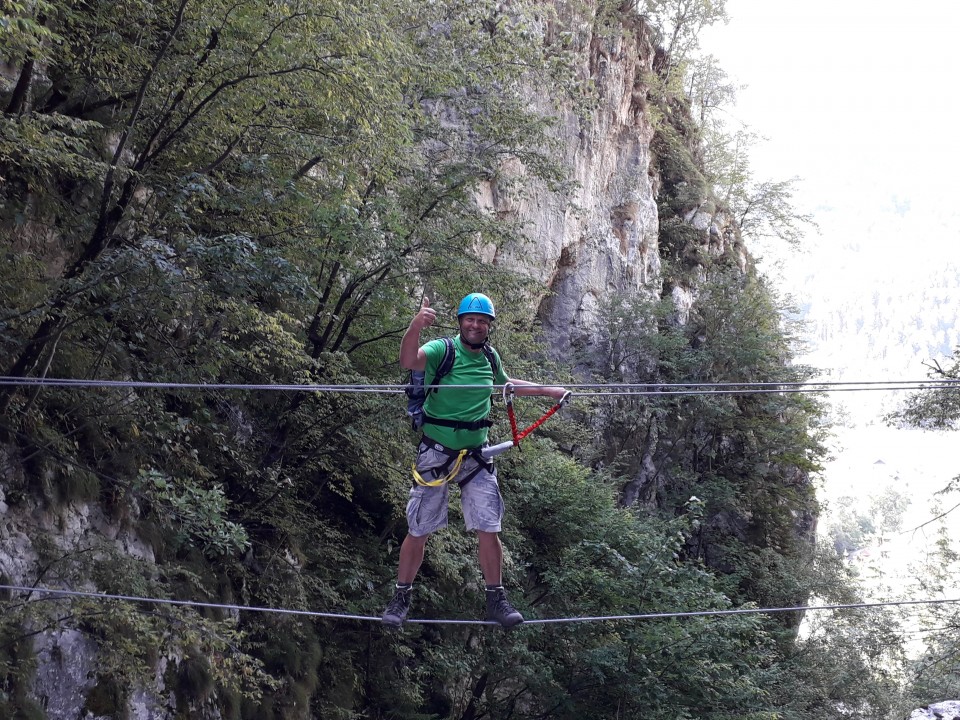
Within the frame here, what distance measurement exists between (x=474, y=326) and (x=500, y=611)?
1710 mm

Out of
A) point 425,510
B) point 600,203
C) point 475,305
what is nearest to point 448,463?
point 425,510

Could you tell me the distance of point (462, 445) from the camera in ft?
15.7

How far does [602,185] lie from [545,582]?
11897 mm

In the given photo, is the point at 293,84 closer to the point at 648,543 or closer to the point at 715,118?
the point at 648,543

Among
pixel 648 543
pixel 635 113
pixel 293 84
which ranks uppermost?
pixel 635 113

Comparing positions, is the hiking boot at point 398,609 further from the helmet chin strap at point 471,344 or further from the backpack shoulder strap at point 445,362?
the helmet chin strap at point 471,344

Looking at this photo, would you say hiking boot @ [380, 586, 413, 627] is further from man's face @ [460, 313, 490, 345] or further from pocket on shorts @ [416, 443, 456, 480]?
man's face @ [460, 313, 490, 345]

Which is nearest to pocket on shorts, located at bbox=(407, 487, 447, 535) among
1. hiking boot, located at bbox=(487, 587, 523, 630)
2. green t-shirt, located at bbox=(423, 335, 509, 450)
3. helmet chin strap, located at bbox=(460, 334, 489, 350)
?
green t-shirt, located at bbox=(423, 335, 509, 450)

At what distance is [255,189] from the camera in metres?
7.32

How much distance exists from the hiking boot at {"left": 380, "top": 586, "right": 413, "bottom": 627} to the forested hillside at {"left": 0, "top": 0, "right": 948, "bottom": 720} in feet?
1.68

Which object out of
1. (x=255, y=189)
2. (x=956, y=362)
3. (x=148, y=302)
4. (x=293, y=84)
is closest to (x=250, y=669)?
(x=148, y=302)

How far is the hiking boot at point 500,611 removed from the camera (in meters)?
4.91

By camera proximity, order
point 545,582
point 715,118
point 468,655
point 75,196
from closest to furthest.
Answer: point 75,196 < point 468,655 < point 545,582 < point 715,118

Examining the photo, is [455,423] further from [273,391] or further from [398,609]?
[273,391]
